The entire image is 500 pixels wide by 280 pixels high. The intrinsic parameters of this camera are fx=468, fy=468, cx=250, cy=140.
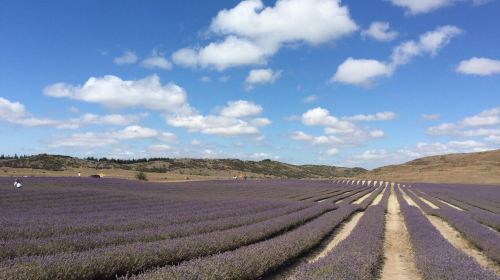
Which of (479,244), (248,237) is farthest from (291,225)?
(479,244)

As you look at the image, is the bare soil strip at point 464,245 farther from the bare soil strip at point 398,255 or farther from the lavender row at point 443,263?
the bare soil strip at point 398,255

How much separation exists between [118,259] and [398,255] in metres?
7.88

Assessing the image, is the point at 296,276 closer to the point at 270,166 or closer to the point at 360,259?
the point at 360,259

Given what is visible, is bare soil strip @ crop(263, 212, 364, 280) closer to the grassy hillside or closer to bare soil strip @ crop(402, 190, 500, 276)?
bare soil strip @ crop(402, 190, 500, 276)

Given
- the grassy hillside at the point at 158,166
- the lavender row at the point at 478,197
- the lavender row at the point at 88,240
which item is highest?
the grassy hillside at the point at 158,166

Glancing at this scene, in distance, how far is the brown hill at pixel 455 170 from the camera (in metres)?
87.4

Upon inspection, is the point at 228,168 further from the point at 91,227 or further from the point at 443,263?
the point at 443,263

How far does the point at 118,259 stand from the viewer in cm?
790

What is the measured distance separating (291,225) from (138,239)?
6788 mm

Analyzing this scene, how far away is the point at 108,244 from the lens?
→ 1027cm

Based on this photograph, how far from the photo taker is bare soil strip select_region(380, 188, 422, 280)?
1008 centimetres

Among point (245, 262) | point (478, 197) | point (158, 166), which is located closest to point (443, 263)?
point (245, 262)

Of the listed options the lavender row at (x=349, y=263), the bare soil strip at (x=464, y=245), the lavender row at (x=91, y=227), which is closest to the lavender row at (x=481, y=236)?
the bare soil strip at (x=464, y=245)

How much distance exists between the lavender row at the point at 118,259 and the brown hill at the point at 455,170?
78.6m
